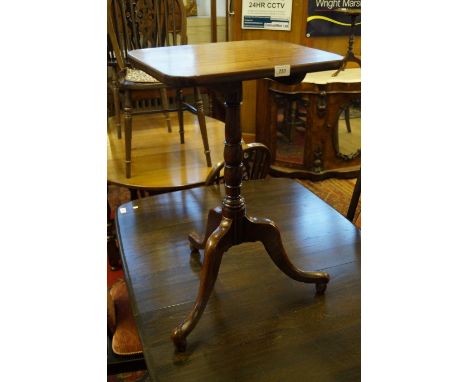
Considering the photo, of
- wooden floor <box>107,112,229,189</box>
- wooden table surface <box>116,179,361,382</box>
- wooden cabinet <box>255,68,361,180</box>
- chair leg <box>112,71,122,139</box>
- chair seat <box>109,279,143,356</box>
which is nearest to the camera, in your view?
wooden table surface <box>116,179,361,382</box>

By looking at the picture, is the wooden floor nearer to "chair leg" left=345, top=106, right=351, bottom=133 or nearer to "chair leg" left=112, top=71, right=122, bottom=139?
"chair leg" left=112, top=71, right=122, bottom=139

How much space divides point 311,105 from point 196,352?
2.33 m

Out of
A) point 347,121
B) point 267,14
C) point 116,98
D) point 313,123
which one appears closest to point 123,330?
point 116,98

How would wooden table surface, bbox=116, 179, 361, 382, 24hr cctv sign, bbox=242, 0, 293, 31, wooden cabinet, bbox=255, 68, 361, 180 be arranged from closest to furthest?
wooden table surface, bbox=116, 179, 361, 382 < wooden cabinet, bbox=255, 68, 361, 180 < 24hr cctv sign, bbox=242, 0, 293, 31

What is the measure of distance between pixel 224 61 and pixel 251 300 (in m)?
0.58

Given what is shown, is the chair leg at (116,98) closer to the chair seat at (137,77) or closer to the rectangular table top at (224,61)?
the chair seat at (137,77)

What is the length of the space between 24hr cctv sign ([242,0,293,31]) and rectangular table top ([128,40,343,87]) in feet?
7.11

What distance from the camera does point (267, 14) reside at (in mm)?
3074

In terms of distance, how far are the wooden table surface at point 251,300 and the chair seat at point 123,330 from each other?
20 centimetres

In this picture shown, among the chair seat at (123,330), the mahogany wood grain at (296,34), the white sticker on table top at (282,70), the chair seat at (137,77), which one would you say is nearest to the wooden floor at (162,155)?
the chair seat at (137,77)

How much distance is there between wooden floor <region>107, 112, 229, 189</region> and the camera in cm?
211

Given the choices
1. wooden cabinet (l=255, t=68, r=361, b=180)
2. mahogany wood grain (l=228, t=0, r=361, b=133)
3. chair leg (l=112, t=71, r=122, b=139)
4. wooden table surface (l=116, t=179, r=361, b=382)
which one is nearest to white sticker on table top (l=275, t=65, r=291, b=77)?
wooden table surface (l=116, t=179, r=361, b=382)

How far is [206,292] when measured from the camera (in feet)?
3.18

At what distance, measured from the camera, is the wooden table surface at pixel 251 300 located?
0.89 meters
